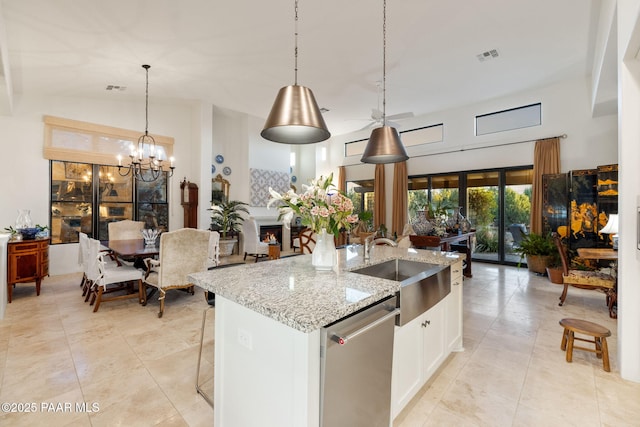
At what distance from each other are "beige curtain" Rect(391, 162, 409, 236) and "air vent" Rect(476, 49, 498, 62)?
3260 millimetres

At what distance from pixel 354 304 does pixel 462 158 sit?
21.6 ft

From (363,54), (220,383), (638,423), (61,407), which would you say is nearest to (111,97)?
(363,54)

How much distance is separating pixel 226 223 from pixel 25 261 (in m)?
A: 3.66

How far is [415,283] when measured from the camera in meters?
1.80

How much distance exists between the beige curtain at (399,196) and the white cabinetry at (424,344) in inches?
201

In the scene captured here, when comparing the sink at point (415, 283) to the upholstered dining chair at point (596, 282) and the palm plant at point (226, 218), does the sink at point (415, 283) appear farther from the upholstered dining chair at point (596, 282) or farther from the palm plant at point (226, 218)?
the palm plant at point (226, 218)

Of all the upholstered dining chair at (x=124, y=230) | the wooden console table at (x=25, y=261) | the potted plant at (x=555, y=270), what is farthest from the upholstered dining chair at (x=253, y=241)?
the potted plant at (x=555, y=270)

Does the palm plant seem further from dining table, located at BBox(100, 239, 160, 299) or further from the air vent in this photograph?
the air vent

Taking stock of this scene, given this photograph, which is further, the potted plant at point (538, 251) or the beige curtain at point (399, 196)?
the beige curtain at point (399, 196)

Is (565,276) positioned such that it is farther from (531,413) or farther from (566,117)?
(566,117)

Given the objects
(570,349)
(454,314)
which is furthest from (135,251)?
(570,349)

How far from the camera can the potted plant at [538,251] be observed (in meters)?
5.32

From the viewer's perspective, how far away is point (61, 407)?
1915mm

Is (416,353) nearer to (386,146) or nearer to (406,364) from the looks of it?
(406,364)
